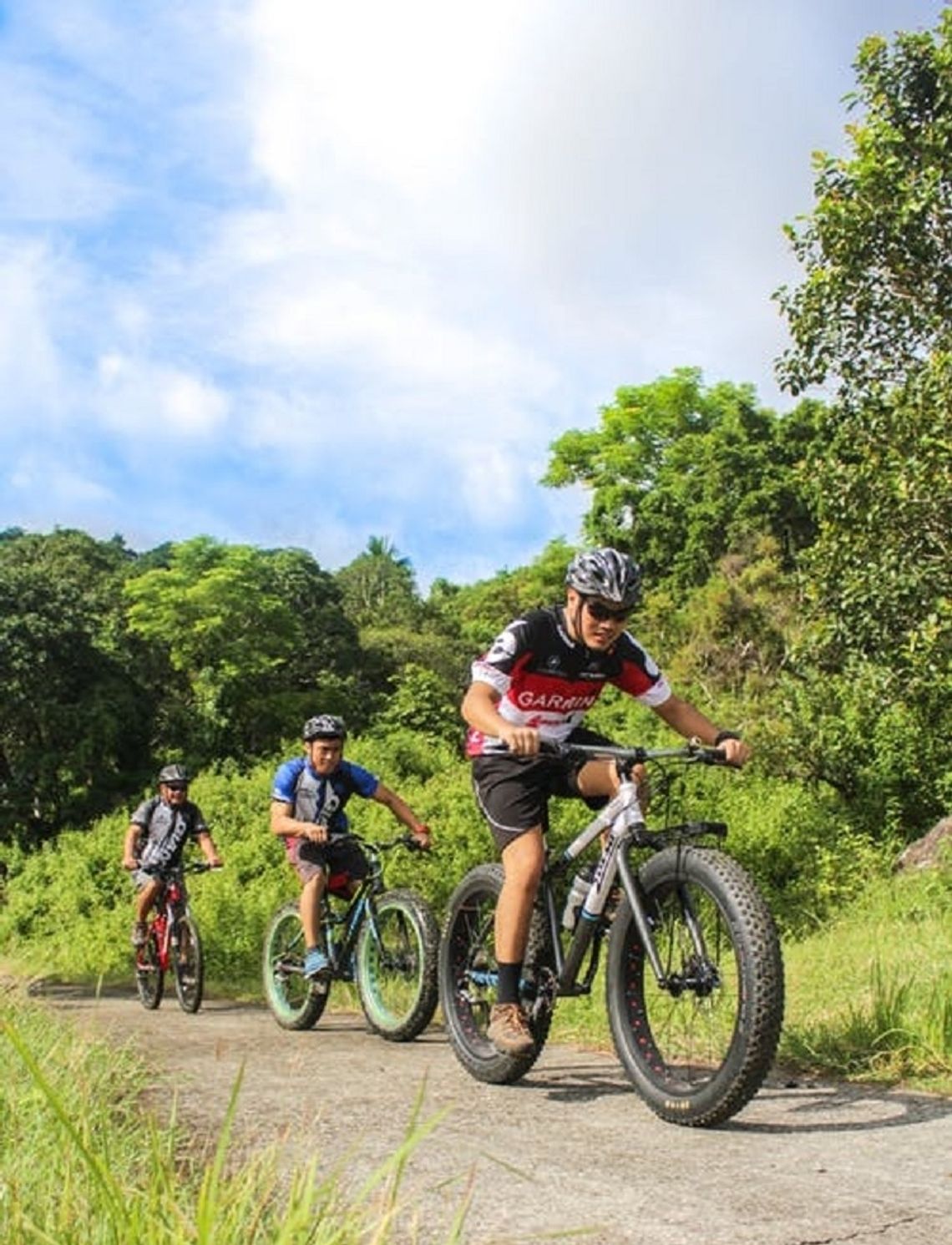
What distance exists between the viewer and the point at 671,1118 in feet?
13.9

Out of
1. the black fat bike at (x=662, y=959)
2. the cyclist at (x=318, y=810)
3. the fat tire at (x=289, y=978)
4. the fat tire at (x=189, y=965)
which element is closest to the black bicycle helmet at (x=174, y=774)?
the fat tire at (x=189, y=965)

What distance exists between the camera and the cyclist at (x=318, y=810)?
816 centimetres

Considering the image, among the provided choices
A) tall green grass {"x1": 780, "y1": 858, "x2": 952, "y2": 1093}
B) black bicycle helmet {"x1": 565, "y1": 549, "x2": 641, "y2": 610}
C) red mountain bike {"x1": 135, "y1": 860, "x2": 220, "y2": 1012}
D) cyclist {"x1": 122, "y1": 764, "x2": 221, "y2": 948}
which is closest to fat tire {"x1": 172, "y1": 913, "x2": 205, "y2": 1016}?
red mountain bike {"x1": 135, "y1": 860, "x2": 220, "y2": 1012}

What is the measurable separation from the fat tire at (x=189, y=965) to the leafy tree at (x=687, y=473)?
26.9m

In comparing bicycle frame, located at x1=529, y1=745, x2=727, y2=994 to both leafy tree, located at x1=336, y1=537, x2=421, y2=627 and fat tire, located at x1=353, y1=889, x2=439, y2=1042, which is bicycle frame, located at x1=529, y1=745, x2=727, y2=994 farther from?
leafy tree, located at x1=336, y1=537, x2=421, y2=627

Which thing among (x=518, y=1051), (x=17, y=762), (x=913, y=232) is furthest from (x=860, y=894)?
(x=17, y=762)

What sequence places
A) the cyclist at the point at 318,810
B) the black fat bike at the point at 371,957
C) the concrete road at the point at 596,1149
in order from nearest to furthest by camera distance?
1. the concrete road at the point at 596,1149
2. the black fat bike at the point at 371,957
3. the cyclist at the point at 318,810

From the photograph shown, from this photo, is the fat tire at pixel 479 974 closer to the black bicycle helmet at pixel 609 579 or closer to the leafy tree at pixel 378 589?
the black bicycle helmet at pixel 609 579

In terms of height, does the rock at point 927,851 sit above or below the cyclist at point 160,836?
above

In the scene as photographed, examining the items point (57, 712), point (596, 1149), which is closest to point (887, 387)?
point (596, 1149)

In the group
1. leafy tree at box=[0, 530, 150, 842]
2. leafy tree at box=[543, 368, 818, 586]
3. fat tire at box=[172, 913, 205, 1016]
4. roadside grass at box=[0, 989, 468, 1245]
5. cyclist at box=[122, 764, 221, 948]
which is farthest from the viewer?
leafy tree at box=[543, 368, 818, 586]

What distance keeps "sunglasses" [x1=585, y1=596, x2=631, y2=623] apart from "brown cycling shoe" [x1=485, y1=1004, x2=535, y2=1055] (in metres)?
1.50

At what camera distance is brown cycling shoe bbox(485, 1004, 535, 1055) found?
4.89m

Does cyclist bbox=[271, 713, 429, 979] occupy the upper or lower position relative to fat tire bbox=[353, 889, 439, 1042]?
upper
